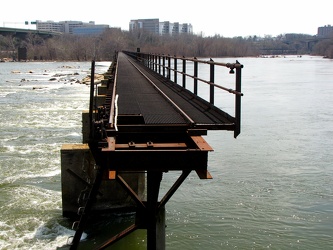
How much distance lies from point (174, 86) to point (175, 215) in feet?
14.4

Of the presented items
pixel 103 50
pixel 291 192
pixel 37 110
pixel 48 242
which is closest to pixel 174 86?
pixel 291 192

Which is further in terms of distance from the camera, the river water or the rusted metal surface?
the river water

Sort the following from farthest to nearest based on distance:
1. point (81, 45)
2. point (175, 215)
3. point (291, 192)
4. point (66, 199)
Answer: point (81, 45) < point (291, 192) < point (175, 215) < point (66, 199)

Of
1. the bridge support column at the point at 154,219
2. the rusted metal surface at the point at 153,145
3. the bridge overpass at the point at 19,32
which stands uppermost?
the bridge overpass at the point at 19,32

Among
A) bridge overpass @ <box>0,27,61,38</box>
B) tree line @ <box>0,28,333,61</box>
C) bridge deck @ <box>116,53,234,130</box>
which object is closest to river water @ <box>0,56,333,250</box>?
bridge deck @ <box>116,53,234,130</box>

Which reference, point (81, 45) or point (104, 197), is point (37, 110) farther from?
point (81, 45)

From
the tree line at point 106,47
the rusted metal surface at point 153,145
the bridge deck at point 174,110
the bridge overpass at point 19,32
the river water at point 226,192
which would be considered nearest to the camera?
the rusted metal surface at point 153,145

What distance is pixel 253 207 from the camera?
413 inches

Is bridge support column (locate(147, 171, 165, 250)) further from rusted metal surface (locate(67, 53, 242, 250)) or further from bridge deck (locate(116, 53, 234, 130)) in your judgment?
bridge deck (locate(116, 53, 234, 130))

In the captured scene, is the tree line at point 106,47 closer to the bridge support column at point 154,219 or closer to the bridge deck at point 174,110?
the bridge deck at point 174,110

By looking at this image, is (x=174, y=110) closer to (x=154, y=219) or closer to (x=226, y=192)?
(x=154, y=219)

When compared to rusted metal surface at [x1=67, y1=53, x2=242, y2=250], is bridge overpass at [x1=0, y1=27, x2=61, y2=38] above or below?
above

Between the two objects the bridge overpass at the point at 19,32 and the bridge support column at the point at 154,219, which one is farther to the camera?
the bridge overpass at the point at 19,32

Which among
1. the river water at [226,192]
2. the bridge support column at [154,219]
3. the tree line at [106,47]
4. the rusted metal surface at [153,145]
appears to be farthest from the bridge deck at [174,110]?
the tree line at [106,47]
